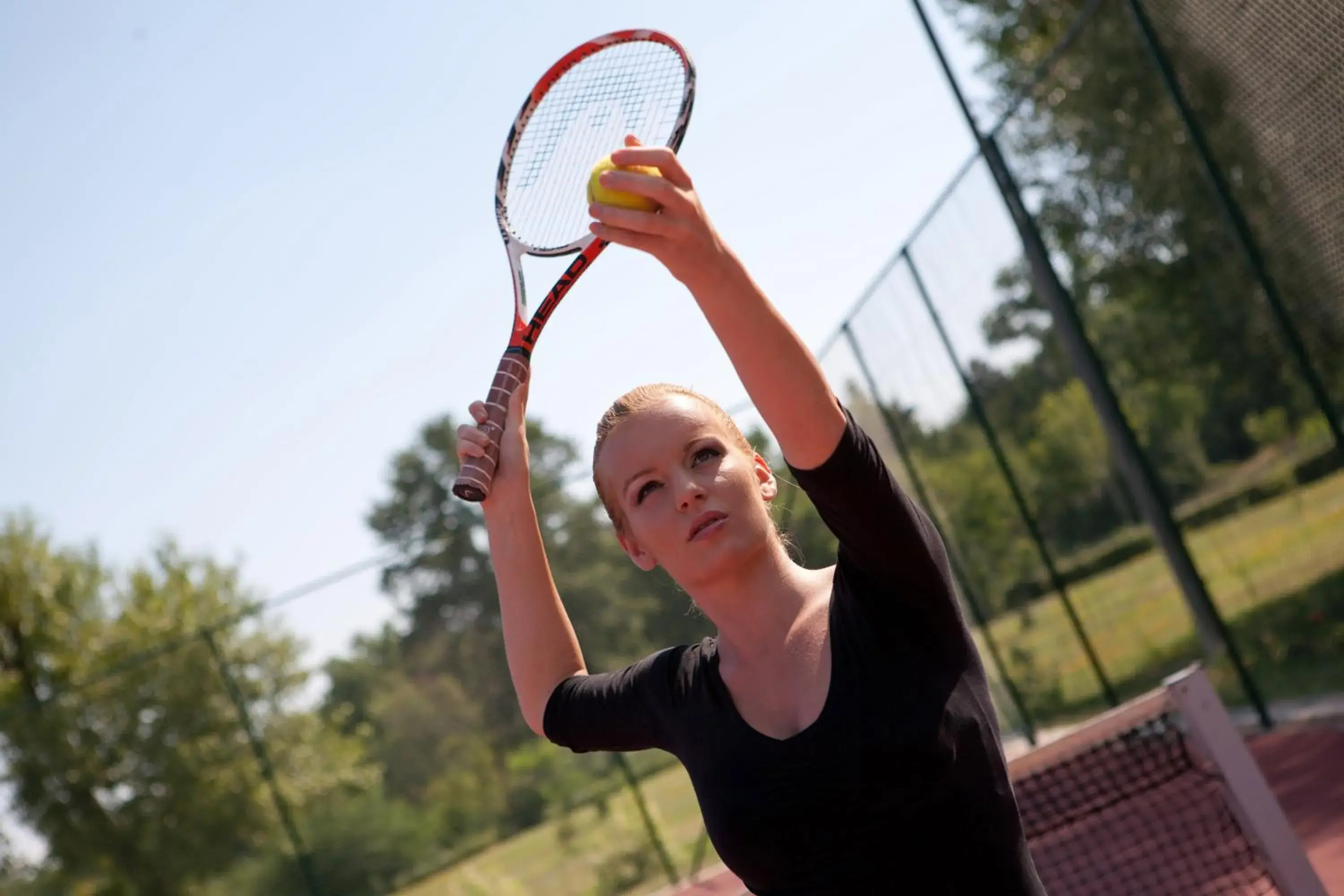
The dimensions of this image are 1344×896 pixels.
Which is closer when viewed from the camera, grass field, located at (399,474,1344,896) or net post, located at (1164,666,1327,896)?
net post, located at (1164,666,1327,896)

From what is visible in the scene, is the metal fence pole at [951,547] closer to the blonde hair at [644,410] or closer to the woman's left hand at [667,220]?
the blonde hair at [644,410]

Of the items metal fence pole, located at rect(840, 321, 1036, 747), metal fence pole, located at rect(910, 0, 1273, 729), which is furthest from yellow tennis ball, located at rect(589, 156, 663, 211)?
metal fence pole, located at rect(840, 321, 1036, 747)

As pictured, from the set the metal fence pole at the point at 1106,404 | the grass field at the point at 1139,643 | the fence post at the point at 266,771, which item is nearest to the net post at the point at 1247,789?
the metal fence pole at the point at 1106,404

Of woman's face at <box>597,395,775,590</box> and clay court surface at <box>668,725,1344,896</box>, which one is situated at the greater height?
woman's face at <box>597,395,775,590</box>

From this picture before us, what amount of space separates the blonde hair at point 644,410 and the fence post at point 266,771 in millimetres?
8207

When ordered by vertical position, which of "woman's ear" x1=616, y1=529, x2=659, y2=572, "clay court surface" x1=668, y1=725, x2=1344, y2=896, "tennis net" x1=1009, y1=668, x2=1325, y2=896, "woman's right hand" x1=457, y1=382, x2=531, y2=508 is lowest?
"clay court surface" x1=668, y1=725, x2=1344, y2=896

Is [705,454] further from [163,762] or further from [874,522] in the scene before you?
[163,762]

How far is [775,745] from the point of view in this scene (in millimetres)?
1694

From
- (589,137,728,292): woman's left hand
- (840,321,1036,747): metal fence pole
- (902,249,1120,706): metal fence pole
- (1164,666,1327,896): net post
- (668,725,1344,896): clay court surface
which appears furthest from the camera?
(840,321,1036,747): metal fence pole

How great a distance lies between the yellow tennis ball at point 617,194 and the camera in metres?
1.58

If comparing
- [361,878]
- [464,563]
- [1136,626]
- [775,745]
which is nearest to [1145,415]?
[1136,626]

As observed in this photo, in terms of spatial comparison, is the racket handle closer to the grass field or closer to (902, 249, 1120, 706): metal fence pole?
the grass field

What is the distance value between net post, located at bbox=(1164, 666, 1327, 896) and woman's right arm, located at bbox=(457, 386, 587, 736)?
4.04 feet

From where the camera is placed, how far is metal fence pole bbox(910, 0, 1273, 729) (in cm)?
657
